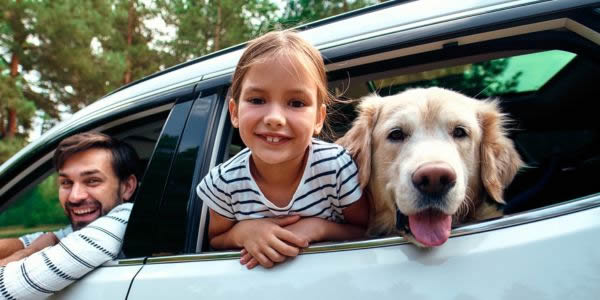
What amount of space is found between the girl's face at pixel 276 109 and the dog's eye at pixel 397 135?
0.37m

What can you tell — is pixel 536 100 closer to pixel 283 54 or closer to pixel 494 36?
pixel 494 36

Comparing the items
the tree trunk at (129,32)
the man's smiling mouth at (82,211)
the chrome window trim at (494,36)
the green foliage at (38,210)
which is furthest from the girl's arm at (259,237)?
the tree trunk at (129,32)

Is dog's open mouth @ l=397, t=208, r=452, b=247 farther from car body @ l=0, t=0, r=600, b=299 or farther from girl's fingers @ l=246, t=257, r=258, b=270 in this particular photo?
girl's fingers @ l=246, t=257, r=258, b=270

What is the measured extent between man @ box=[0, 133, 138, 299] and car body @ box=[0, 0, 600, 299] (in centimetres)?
8

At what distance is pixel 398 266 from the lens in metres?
1.33

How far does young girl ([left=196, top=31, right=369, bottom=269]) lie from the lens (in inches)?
69.6

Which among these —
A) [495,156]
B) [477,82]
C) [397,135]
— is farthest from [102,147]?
[477,82]

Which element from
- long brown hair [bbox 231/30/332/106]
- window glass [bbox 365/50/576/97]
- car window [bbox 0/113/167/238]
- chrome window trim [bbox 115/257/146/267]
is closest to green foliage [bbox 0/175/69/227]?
car window [bbox 0/113/167/238]

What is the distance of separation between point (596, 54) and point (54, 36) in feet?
62.6

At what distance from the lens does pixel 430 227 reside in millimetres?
1467

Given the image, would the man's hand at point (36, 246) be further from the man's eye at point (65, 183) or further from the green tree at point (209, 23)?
the green tree at point (209, 23)

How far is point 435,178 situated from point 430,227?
0.16 metres

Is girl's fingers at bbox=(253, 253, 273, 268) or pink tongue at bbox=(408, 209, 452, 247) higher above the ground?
girl's fingers at bbox=(253, 253, 273, 268)

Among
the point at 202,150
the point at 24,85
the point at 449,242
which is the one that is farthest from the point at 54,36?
the point at 449,242
